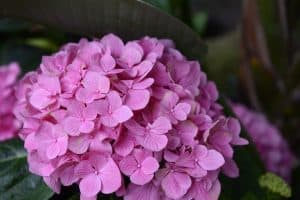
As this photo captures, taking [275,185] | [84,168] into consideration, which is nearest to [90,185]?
[84,168]

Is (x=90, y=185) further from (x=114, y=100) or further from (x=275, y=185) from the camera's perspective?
(x=275, y=185)

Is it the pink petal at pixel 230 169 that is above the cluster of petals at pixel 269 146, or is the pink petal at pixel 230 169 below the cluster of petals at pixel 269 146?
above

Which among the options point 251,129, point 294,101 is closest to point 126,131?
point 251,129

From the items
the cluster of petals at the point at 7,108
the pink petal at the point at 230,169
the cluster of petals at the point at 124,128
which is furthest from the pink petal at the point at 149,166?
the cluster of petals at the point at 7,108

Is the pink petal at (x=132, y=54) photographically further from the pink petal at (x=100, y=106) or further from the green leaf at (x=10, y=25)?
the green leaf at (x=10, y=25)

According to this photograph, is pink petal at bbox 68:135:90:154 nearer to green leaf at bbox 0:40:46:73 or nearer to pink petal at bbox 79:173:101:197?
pink petal at bbox 79:173:101:197
